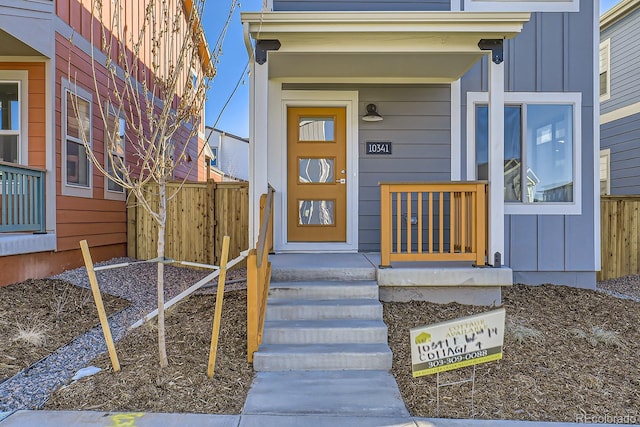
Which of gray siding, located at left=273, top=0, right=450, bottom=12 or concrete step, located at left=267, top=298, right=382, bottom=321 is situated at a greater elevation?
gray siding, located at left=273, top=0, right=450, bottom=12

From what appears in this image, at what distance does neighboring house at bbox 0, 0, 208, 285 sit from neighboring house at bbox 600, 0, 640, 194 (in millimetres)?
10645

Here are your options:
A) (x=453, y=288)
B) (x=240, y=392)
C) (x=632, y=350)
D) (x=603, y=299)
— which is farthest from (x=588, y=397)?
(x=603, y=299)

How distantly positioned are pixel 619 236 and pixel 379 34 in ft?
18.9

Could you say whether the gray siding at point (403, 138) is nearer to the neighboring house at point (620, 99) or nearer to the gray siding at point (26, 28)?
the gray siding at point (26, 28)

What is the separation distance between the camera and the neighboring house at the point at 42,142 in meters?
4.90

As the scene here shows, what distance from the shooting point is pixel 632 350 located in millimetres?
3676

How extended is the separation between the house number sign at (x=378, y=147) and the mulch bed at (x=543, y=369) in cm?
234

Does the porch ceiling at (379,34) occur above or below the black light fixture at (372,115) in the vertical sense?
above

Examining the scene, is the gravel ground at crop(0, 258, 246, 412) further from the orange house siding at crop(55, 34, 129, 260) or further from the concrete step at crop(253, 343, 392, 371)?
the concrete step at crop(253, 343, 392, 371)

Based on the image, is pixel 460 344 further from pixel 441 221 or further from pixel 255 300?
pixel 441 221

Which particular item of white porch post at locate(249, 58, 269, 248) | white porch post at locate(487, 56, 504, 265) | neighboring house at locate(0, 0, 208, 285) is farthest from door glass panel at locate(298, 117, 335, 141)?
neighboring house at locate(0, 0, 208, 285)

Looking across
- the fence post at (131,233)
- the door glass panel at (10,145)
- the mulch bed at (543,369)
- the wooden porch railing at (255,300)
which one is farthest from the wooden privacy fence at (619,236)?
the door glass panel at (10,145)

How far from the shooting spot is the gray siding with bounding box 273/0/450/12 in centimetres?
552

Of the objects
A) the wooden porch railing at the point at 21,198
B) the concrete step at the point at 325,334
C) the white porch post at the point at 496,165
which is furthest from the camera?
the wooden porch railing at the point at 21,198
